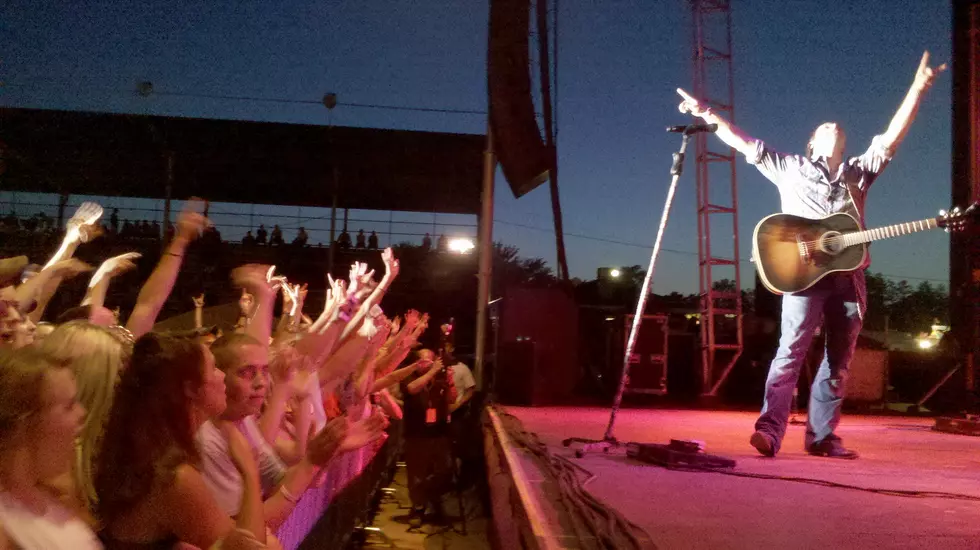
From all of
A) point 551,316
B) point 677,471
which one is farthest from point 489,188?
point 677,471

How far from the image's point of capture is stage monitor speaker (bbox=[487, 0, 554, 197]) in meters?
10.9

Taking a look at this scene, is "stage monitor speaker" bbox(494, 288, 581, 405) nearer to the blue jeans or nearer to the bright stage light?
the blue jeans

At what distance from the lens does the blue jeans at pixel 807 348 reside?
4.42 m

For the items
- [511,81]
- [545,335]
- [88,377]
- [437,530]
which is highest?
[511,81]

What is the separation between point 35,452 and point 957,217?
424 cm

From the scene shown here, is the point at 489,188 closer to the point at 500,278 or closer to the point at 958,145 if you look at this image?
the point at 958,145

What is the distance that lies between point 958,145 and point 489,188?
6.27 m

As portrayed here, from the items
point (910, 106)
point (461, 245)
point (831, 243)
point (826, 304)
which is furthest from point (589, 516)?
point (461, 245)

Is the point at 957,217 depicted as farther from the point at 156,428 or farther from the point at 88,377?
the point at 88,377

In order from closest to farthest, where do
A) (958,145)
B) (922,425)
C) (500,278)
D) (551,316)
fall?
(922,425), (958,145), (551,316), (500,278)

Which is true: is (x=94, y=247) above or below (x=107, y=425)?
above

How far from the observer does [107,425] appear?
77.0 inches

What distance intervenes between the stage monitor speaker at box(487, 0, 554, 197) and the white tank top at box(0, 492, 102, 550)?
10.1 m

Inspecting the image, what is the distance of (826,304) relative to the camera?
15.1 feet
